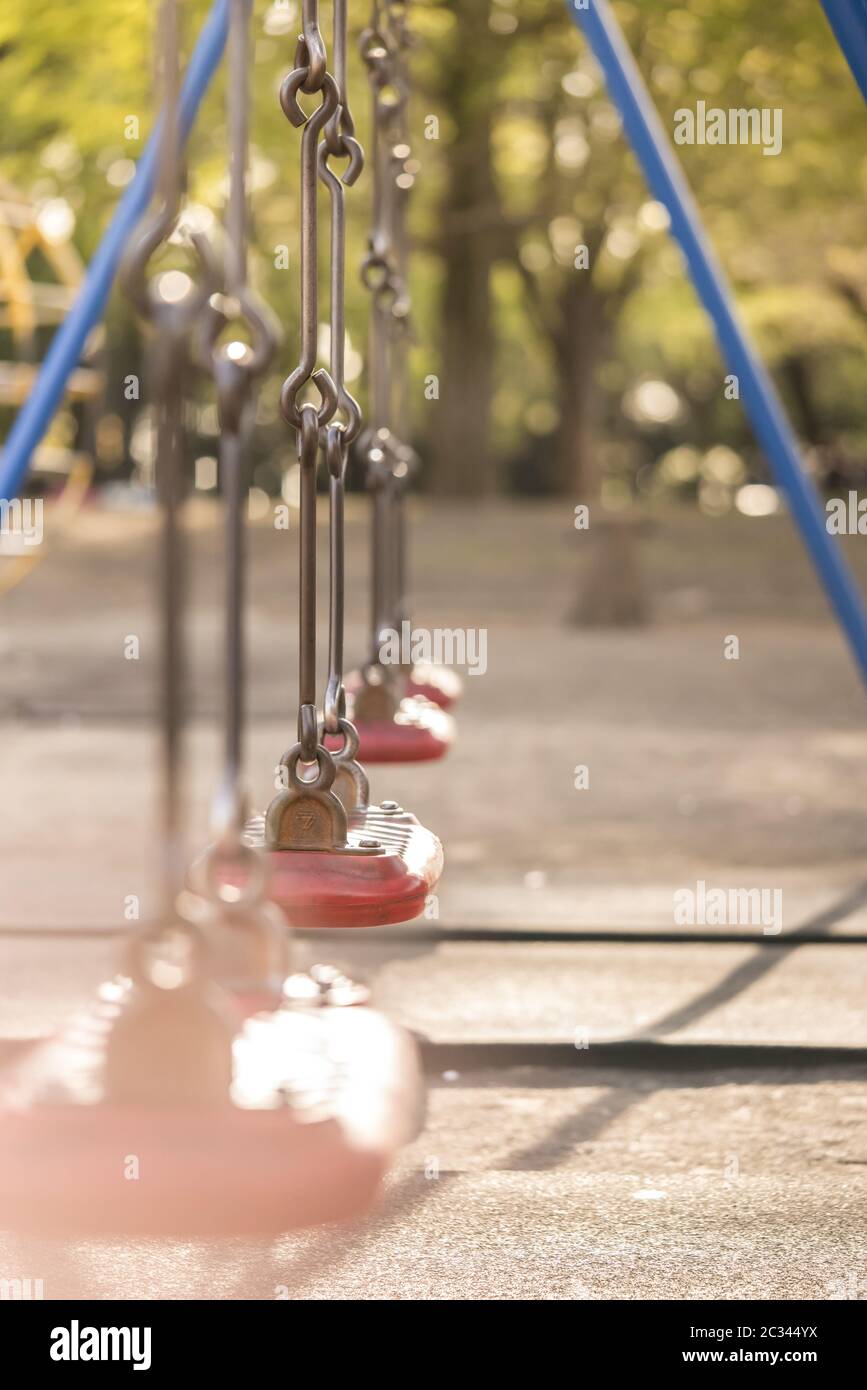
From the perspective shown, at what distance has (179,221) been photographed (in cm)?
162

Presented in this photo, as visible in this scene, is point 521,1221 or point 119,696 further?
point 119,696

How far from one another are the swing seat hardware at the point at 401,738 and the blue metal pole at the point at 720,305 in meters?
1.56

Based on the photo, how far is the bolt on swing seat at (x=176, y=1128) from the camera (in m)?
1.54

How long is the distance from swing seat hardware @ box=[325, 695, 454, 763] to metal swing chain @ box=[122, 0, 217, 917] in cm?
271

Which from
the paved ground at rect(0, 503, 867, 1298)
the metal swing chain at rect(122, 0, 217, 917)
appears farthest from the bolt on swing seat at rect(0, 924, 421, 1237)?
the paved ground at rect(0, 503, 867, 1298)

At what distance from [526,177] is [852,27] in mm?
22074

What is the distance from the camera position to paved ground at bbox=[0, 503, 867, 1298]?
3336 millimetres

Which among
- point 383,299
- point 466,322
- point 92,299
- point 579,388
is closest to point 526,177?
point 579,388

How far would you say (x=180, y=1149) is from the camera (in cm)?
156

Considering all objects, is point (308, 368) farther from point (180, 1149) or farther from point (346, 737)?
point (180, 1149)

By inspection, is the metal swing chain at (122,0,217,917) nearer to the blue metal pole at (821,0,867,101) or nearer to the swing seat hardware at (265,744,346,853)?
the swing seat hardware at (265,744,346,853)
